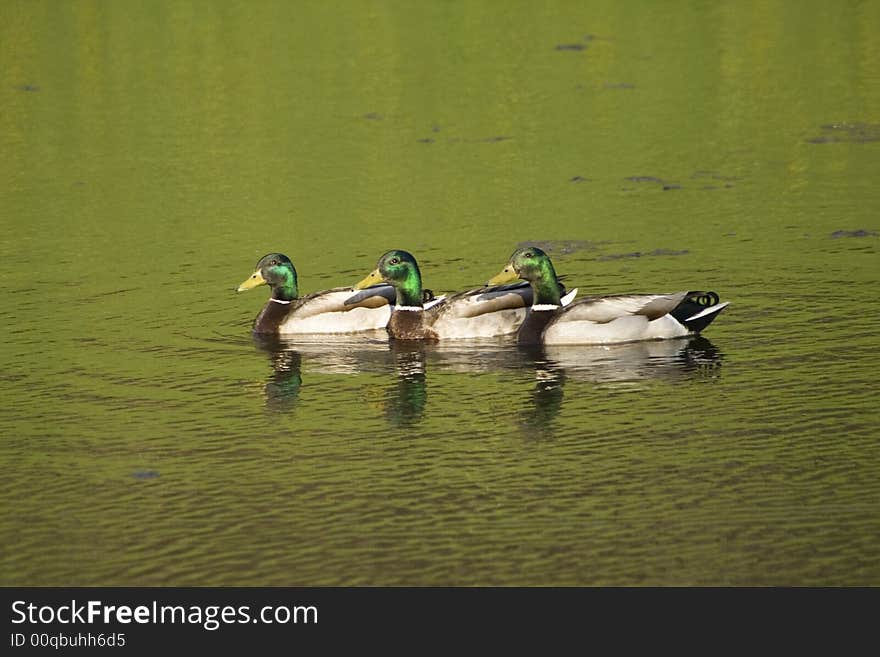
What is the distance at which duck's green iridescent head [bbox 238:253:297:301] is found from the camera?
13.5 meters

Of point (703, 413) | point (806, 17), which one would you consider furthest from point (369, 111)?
point (703, 413)

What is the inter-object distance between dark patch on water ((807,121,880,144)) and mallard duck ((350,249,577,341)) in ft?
22.8

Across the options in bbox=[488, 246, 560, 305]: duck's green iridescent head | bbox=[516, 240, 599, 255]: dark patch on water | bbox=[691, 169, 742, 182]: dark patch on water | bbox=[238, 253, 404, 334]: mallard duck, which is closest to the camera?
bbox=[488, 246, 560, 305]: duck's green iridescent head

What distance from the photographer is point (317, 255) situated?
15539 millimetres

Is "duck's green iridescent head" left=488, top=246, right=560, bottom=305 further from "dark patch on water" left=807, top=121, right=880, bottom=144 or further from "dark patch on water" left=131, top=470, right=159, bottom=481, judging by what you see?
"dark patch on water" left=807, top=121, right=880, bottom=144

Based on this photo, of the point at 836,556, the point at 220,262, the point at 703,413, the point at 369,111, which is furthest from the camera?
the point at 369,111

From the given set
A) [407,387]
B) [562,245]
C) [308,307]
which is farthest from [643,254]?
[407,387]

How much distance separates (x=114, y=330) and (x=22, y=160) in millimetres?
7299

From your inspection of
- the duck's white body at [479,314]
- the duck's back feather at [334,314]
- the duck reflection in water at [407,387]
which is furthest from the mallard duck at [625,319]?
the duck's back feather at [334,314]

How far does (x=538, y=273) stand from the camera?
12.7 metres

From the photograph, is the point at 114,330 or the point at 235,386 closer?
the point at 235,386

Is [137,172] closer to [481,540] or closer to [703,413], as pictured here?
[703,413]

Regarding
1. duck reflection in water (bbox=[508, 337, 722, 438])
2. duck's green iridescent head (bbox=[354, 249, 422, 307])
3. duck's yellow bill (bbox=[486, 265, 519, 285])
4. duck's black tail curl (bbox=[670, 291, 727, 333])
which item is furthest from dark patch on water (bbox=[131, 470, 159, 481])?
duck's black tail curl (bbox=[670, 291, 727, 333])

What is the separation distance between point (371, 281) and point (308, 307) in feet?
1.64
